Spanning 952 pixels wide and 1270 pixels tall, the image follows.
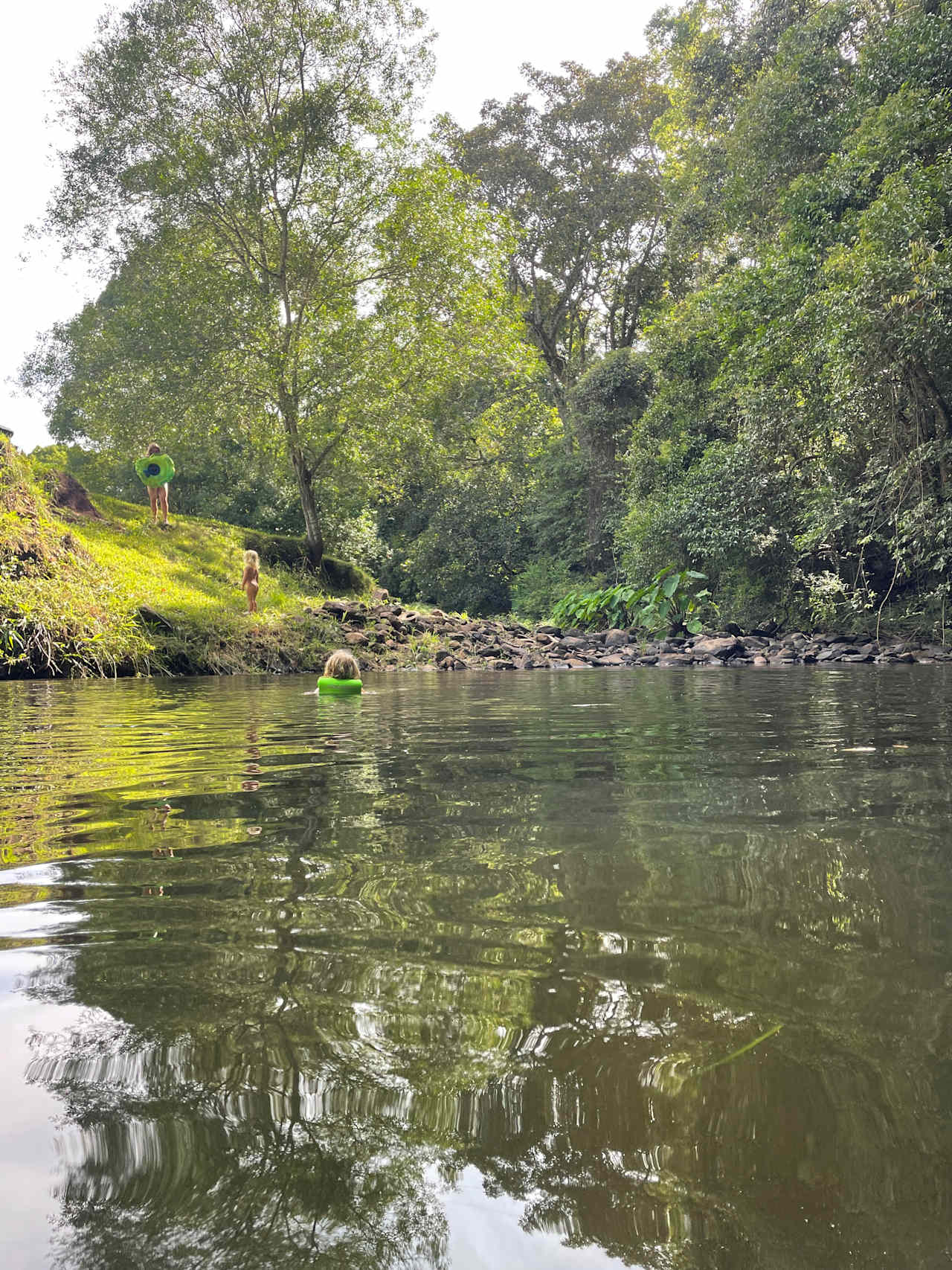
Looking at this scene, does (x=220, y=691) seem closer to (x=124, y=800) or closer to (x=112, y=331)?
(x=124, y=800)

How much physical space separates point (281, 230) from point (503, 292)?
224 inches

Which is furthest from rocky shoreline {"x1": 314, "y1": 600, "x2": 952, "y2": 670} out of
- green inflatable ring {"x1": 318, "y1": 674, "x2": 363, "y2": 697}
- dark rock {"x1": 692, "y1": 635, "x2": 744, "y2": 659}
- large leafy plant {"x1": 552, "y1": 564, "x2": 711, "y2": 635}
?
green inflatable ring {"x1": 318, "y1": 674, "x2": 363, "y2": 697}

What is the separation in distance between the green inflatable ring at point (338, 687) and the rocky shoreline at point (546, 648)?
691cm

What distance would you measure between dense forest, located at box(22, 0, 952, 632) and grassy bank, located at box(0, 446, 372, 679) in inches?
54.6

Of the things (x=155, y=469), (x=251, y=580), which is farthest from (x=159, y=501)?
(x=251, y=580)

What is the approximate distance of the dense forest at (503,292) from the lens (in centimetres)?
1393

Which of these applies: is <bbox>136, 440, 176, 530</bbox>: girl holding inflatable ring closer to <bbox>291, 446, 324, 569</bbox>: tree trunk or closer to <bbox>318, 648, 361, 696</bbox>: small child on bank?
<bbox>291, 446, 324, 569</bbox>: tree trunk

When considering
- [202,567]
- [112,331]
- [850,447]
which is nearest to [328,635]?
[202,567]

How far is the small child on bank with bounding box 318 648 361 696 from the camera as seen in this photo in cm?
797

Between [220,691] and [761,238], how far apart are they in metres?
18.3

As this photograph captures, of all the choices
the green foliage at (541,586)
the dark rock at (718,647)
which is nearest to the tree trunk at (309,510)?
the green foliage at (541,586)

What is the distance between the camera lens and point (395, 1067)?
100 cm

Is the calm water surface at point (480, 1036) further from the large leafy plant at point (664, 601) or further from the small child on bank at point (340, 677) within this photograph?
the large leafy plant at point (664, 601)

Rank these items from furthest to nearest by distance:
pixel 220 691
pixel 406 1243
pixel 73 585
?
pixel 73 585 < pixel 220 691 < pixel 406 1243
